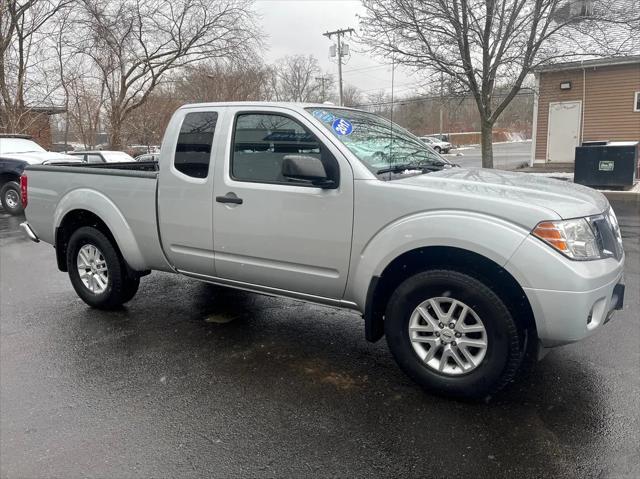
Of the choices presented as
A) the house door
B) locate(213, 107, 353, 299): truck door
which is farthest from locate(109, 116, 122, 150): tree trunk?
locate(213, 107, 353, 299): truck door

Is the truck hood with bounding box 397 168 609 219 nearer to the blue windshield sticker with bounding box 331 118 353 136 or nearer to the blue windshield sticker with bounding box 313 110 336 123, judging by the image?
the blue windshield sticker with bounding box 331 118 353 136

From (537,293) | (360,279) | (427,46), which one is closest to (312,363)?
(360,279)

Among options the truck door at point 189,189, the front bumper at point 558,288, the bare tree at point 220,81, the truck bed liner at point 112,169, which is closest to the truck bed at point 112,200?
the truck bed liner at point 112,169

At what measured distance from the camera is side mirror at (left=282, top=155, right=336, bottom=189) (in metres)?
3.33

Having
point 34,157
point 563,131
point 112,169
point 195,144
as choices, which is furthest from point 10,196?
point 563,131

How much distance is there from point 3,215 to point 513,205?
13.1 meters

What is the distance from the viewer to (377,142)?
394 cm

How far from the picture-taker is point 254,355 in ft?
13.0

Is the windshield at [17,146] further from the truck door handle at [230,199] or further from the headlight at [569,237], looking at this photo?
the headlight at [569,237]

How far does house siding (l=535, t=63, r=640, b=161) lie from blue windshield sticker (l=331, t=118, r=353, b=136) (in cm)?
1714

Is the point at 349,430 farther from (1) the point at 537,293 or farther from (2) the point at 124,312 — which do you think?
(2) the point at 124,312

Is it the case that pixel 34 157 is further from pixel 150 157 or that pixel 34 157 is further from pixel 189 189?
pixel 189 189

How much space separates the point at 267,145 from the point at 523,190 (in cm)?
185

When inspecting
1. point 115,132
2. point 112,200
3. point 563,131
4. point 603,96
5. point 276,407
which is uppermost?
point 603,96
